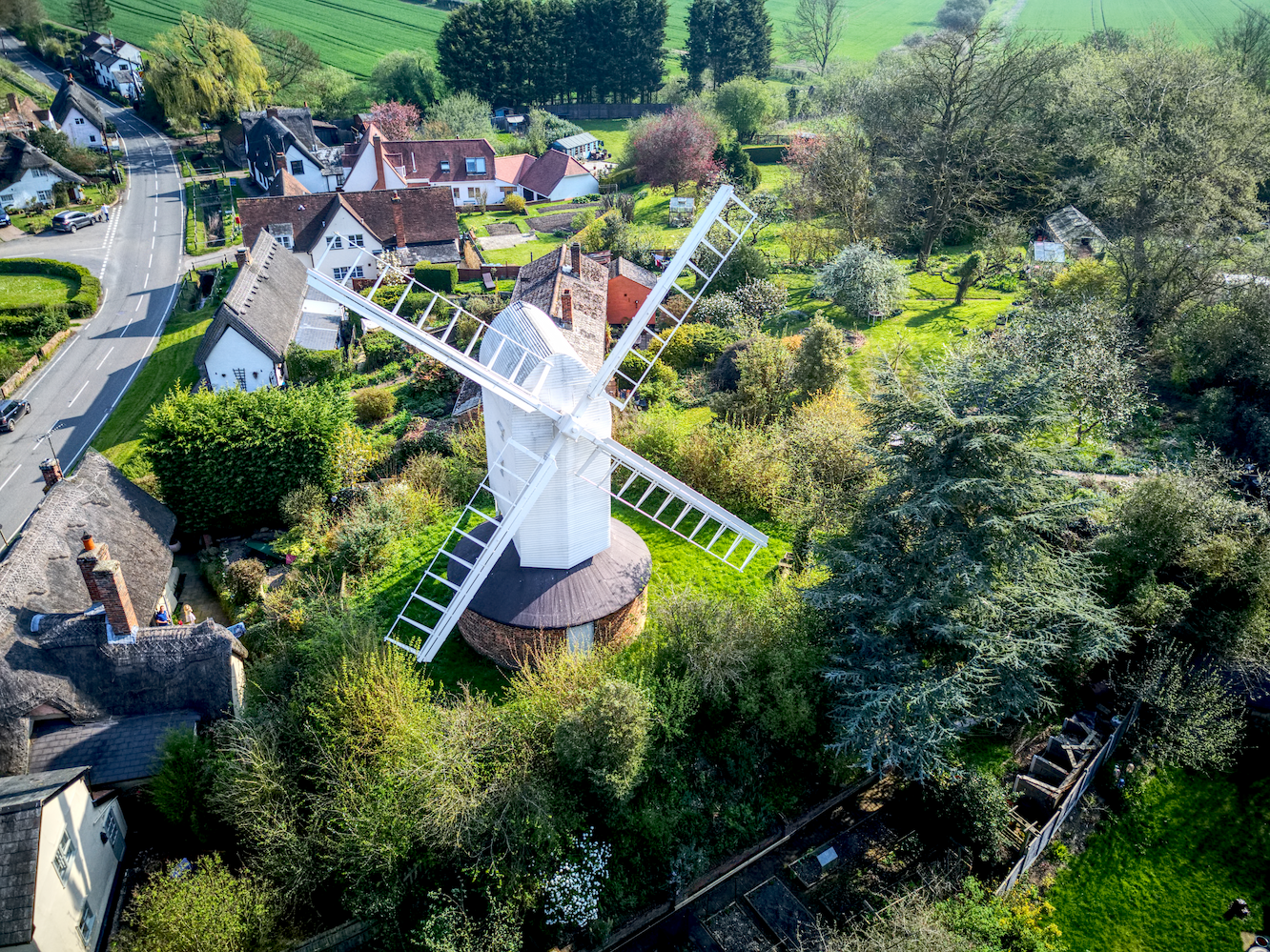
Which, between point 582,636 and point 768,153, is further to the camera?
point 768,153

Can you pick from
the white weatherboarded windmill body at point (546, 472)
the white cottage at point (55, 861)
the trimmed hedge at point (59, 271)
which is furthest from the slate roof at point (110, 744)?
the trimmed hedge at point (59, 271)

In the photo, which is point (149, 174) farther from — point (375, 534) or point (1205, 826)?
point (1205, 826)

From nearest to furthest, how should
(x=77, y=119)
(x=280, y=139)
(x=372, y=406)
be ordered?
(x=372, y=406) < (x=280, y=139) < (x=77, y=119)

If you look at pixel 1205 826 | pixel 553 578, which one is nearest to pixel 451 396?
pixel 553 578

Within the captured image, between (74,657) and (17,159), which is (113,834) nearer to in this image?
(74,657)

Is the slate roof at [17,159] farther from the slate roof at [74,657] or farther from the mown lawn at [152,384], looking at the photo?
the slate roof at [74,657]

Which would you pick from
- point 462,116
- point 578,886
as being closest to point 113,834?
point 578,886
